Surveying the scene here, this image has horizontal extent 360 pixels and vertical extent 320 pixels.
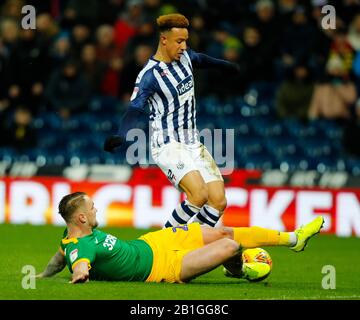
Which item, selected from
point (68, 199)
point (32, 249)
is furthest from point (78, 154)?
point (68, 199)

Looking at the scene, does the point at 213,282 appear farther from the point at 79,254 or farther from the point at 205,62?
the point at 205,62

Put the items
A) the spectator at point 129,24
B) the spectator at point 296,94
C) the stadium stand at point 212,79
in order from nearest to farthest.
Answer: the stadium stand at point 212,79, the spectator at point 296,94, the spectator at point 129,24

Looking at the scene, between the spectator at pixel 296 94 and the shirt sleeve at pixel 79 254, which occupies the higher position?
the spectator at pixel 296 94

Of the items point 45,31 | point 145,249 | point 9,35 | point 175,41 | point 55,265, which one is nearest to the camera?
point 145,249

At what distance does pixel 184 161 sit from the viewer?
9.48 m

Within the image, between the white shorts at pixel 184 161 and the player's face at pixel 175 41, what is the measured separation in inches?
32.1

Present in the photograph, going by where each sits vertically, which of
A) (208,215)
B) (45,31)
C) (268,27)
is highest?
(45,31)

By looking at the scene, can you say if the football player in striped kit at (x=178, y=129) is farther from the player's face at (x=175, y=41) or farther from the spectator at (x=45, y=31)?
the spectator at (x=45, y=31)

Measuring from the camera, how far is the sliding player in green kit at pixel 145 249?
26.5 feet

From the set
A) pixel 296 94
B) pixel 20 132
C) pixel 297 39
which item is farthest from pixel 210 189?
pixel 20 132

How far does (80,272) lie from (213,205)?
2.00m

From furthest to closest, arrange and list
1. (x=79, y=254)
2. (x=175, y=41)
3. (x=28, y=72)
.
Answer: (x=28, y=72) → (x=175, y=41) → (x=79, y=254)

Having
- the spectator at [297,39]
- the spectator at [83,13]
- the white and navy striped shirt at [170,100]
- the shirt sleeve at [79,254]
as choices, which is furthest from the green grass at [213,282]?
the spectator at [83,13]
